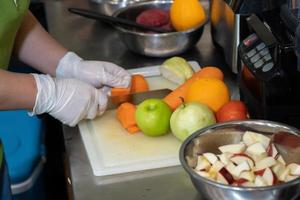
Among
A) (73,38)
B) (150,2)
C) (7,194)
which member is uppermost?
(150,2)

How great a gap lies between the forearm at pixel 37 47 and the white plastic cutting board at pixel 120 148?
0.21 metres

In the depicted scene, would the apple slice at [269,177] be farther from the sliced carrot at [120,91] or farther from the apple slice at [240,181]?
the sliced carrot at [120,91]

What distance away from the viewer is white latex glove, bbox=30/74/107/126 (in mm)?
1169

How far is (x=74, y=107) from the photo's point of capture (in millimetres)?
1193

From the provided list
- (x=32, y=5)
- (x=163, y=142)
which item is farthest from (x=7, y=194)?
(x=32, y=5)

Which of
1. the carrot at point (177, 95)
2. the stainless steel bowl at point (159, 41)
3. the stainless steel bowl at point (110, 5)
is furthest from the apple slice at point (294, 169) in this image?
the stainless steel bowl at point (110, 5)

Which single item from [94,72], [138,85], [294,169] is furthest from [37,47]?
[294,169]

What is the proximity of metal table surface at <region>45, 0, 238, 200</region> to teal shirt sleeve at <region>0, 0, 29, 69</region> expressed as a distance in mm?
214

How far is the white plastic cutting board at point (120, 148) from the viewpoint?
3.55 feet

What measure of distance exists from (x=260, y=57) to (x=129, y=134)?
0.99 feet

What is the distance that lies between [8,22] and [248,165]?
0.59 meters

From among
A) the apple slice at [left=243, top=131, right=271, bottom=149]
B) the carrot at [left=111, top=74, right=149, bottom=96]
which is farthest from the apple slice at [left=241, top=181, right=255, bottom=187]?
the carrot at [left=111, top=74, right=149, bottom=96]

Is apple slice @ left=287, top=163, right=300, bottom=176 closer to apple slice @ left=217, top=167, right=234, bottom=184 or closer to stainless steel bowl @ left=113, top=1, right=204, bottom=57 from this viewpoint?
apple slice @ left=217, top=167, right=234, bottom=184

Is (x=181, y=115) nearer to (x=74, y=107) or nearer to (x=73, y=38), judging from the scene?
(x=74, y=107)
